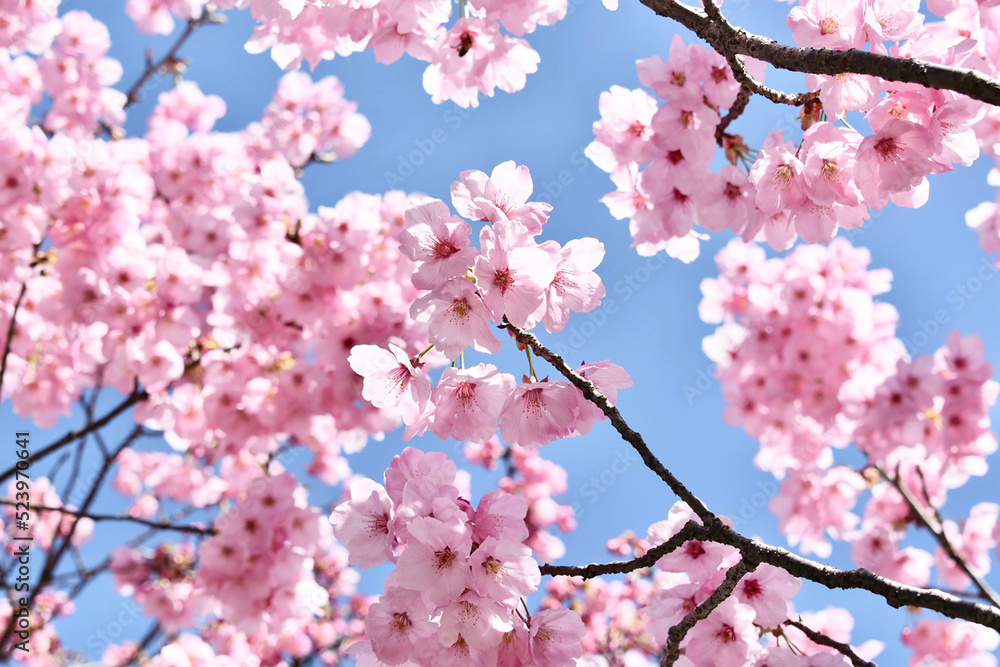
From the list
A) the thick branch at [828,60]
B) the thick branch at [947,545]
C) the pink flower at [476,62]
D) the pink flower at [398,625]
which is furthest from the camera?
the thick branch at [947,545]

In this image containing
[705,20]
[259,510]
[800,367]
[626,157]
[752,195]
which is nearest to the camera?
[705,20]

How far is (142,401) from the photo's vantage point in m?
4.76

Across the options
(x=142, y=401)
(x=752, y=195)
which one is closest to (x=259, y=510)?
(x=142, y=401)

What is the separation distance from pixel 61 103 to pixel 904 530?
7920mm

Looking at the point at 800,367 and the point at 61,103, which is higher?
the point at 61,103

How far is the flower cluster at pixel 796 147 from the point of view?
172cm

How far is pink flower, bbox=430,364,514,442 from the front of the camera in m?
1.66

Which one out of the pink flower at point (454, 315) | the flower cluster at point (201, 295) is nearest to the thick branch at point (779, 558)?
the pink flower at point (454, 315)

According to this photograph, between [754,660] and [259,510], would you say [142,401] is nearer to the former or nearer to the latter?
[259,510]

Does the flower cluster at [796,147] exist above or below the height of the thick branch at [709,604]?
above

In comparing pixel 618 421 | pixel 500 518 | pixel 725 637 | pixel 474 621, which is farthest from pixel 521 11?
pixel 725 637

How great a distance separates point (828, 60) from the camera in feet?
4.55

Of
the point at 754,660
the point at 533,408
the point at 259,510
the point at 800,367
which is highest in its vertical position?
the point at 800,367

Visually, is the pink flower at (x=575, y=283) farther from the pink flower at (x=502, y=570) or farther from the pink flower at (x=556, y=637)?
the pink flower at (x=556, y=637)
